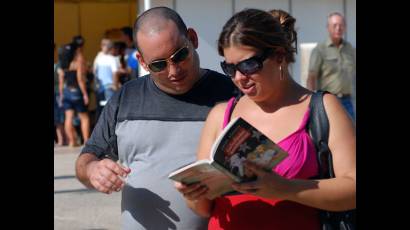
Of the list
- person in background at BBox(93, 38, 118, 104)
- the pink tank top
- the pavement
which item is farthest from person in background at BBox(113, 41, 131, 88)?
the pink tank top

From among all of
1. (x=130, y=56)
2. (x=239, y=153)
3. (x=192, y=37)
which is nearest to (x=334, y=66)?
(x=192, y=37)

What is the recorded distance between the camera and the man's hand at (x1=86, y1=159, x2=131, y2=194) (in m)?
3.12

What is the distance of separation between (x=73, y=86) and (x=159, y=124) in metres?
9.93

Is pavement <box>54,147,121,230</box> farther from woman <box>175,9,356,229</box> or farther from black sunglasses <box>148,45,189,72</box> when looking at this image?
woman <box>175,9,356,229</box>

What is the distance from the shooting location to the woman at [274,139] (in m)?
2.61

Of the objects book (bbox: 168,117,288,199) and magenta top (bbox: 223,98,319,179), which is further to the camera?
magenta top (bbox: 223,98,319,179)

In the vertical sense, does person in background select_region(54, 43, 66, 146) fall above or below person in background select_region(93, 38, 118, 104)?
below

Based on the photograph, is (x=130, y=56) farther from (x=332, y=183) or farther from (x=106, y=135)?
(x=332, y=183)

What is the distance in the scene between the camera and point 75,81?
13078 mm

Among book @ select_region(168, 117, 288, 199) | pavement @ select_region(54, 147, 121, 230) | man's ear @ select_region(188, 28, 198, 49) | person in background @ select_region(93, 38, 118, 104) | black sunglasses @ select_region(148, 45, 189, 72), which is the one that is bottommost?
pavement @ select_region(54, 147, 121, 230)

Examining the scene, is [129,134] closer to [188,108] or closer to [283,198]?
[188,108]

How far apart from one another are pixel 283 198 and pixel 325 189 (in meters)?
0.14

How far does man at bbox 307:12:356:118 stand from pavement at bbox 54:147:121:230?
242 centimetres
